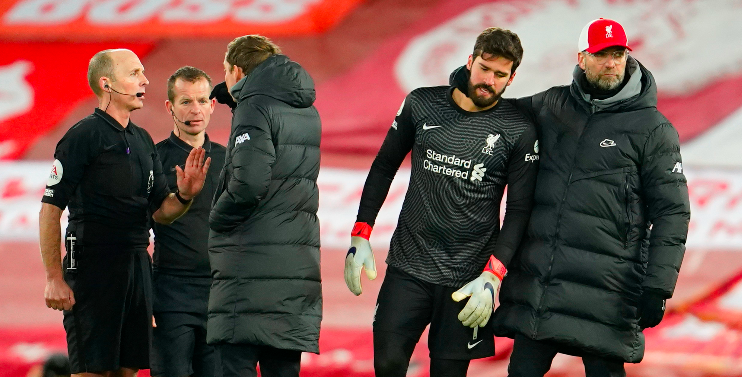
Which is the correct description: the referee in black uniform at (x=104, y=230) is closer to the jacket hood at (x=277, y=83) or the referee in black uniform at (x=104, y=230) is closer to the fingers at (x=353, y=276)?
Answer: the jacket hood at (x=277, y=83)

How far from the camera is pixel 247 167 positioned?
2.80 m

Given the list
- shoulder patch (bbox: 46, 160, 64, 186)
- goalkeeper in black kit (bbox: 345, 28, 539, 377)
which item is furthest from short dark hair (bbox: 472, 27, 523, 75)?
shoulder patch (bbox: 46, 160, 64, 186)

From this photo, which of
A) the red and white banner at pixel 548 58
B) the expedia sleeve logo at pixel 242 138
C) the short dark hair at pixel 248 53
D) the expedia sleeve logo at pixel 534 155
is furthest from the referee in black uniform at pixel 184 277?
the red and white banner at pixel 548 58

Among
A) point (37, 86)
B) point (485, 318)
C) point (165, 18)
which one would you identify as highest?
point (165, 18)

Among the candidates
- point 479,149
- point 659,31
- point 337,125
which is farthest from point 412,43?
point 479,149

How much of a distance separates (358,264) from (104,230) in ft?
2.80

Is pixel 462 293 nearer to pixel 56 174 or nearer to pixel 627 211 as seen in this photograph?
pixel 627 211

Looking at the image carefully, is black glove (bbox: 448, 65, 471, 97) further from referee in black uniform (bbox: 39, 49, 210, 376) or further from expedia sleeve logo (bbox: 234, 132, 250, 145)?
referee in black uniform (bbox: 39, 49, 210, 376)

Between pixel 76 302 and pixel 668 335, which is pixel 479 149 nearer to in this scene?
pixel 76 302

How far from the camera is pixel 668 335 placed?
4.59 meters

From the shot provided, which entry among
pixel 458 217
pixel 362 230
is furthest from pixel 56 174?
pixel 458 217

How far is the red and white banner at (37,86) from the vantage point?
4.80 metres

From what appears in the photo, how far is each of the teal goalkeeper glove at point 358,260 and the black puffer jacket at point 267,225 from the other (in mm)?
167

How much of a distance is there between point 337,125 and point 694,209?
189 cm
